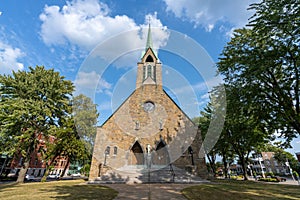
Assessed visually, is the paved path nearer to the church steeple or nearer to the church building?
the church building

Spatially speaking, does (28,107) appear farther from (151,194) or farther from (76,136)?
(151,194)

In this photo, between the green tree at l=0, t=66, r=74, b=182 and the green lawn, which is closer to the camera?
the green lawn

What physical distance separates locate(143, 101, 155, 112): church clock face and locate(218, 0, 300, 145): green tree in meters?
11.9

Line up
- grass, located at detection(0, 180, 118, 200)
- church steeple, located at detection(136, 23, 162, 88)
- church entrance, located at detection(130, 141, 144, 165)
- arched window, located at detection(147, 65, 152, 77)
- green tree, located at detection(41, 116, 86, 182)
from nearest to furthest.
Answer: grass, located at detection(0, 180, 118, 200)
church entrance, located at detection(130, 141, 144, 165)
green tree, located at detection(41, 116, 86, 182)
church steeple, located at detection(136, 23, 162, 88)
arched window, located at detection(147, 65, 152, 77)

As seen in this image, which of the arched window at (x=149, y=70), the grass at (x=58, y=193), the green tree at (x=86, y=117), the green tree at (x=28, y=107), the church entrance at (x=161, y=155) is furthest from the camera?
the green tree at (x=86, y=117)

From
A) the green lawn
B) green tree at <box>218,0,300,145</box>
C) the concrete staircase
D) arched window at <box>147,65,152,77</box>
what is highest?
arched window at <box>147,65,152,77</box>

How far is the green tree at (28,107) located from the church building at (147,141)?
24.5ft

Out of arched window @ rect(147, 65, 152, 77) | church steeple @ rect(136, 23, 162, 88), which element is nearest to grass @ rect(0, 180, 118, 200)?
church steeple @ rect(136, 23, 162, 88)

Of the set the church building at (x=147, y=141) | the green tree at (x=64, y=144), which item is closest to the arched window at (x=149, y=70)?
the church building at (x=147, y=141)

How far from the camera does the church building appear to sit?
18516mm

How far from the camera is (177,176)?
16766 millimetres

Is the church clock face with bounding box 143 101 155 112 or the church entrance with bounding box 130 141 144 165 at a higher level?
the church clock face with bounding box 143 101 155 112

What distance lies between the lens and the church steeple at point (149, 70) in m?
26.4

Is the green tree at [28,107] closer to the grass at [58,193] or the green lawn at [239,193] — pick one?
the grass at [58,193]
